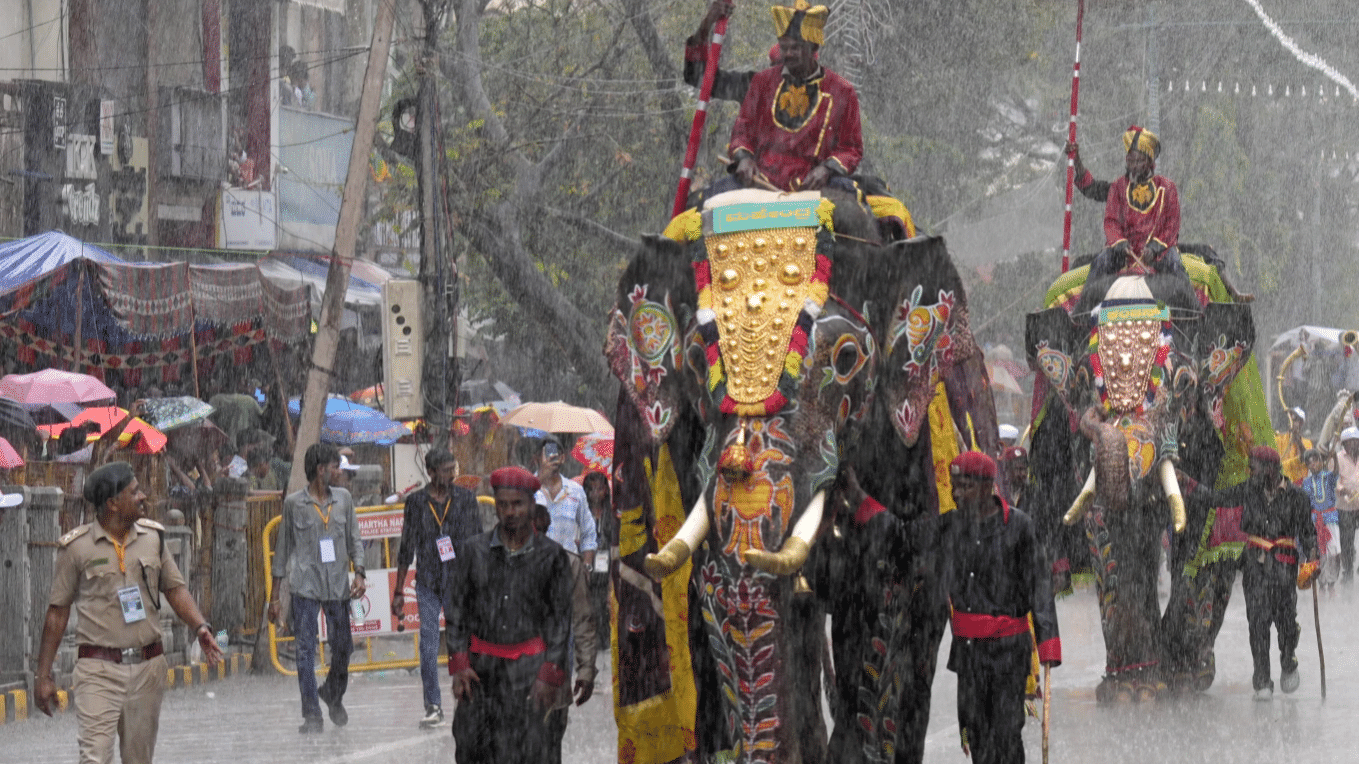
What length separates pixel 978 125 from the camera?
3306 cm

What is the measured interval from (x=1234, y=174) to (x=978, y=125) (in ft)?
15.2

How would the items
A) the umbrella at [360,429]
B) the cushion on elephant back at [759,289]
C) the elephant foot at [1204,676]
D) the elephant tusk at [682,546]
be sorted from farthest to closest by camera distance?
1. the umbrella at [360,429]
2. the elephant foot at [1204,676]
3. the cushion on elephant back at [759,289]
4. the elephant tusk at [682,546]

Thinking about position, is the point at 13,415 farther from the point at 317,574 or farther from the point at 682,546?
the point at 682,546

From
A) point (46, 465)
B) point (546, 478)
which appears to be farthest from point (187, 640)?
point (546, 478)

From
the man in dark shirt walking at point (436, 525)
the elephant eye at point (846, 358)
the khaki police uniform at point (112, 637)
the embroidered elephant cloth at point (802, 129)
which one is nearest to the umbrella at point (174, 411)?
the man in dark shirt walking at point (436, 525)

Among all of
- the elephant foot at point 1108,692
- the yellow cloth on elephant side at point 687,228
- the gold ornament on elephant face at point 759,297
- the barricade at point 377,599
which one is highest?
the yellow cloth on elephant side at point 687,228

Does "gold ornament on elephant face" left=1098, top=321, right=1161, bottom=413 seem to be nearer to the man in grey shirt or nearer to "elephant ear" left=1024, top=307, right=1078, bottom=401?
"elephant ear" left=1024, top=307, right=1078, bottom=401

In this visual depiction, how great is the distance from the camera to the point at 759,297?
7.63m

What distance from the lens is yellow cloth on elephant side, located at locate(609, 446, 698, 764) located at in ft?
26.7

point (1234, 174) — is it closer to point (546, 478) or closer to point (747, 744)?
point (546, 478)

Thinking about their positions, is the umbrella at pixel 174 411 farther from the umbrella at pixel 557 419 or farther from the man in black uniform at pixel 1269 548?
the man in black uniform at pixel 1269 548

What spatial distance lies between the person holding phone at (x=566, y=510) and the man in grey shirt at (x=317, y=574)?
48.3 inches

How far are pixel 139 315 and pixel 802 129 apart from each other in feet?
37.6

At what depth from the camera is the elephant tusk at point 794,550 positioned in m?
7.04
